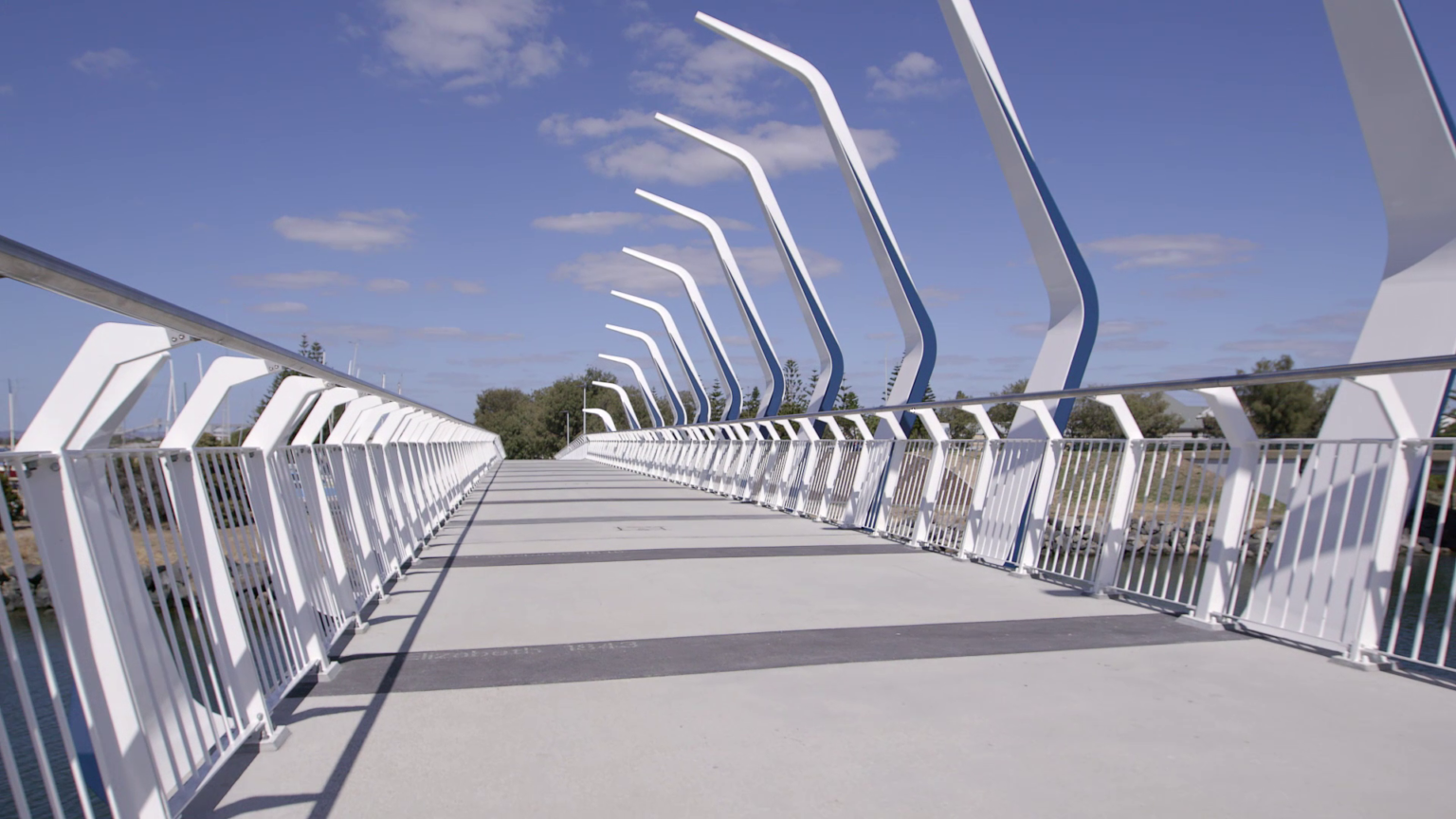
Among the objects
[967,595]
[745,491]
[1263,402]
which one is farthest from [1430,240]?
[1263,402]

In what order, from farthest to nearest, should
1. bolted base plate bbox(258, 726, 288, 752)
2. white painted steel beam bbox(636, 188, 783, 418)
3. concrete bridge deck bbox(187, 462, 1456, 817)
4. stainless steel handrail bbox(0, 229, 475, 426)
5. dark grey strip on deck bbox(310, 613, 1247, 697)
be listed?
white painted steel beam bbox(636, 188, 783, 418)
dark grey strip on deck bbox(310, 613, 1247, 697)
bolted base plate bbox(258, 726, 288, 752)
concrete bridge deck bbox(187, 462, 1456, 817)
stainless steel handrail bbox(0, 229, 475, 426)

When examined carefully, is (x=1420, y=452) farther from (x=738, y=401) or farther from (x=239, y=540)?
(x=738, y=401)

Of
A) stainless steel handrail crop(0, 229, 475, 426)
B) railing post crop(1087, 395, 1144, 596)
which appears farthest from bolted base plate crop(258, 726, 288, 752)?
railing post crop(1087, 395, 1144, 596)

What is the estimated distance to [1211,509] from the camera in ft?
23.1

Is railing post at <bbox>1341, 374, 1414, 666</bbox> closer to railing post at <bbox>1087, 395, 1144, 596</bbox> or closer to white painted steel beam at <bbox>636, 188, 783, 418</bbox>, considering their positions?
railing post at <bbox>1087, 395, 1144, 596</bbox>

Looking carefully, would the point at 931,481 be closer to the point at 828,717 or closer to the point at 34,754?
the point at 828,717

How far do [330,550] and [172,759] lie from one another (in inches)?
100

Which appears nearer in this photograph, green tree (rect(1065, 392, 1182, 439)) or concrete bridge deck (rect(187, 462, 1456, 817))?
concrete bridge deck (rect(187, 462, 1456, 817))

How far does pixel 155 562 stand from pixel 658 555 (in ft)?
17.9

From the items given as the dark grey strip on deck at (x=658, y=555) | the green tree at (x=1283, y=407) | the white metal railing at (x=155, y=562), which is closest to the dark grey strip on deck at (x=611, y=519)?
the dark grey strip on deck at (x=658, y=555)

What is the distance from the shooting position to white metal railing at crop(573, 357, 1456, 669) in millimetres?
4648

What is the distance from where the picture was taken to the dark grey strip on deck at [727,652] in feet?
14.2

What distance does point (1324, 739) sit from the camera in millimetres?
3482

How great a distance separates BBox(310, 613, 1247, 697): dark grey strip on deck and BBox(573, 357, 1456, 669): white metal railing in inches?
19.0
